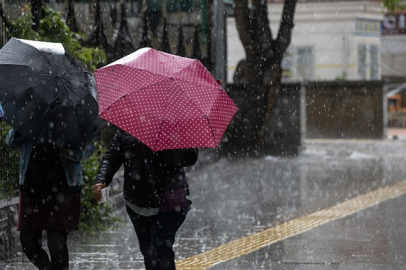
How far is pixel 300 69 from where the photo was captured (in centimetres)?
3912

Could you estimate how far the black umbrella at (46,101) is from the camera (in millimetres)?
5105

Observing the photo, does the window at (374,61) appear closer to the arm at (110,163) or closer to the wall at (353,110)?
the wall at (353,110)

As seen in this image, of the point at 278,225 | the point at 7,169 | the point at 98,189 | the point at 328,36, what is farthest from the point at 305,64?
the point at 98,189

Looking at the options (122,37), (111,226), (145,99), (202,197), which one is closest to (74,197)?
(145,99)

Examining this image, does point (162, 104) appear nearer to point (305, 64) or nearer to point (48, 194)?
point (48, 194)

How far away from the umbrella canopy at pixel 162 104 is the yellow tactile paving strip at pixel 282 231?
2.33 meters

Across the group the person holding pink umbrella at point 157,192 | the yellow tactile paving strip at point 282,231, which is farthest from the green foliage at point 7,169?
the person holding pink umbrella at point 157,192

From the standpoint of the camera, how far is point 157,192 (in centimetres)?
496

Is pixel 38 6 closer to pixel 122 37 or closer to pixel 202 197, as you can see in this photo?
pixel 202 197

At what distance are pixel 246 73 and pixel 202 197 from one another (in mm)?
6977

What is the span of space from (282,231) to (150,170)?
377 cm

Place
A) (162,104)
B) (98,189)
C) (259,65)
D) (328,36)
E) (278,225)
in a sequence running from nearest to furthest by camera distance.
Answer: (162,104) → (98,189) → (278,225) → (259,65) → (328,36)

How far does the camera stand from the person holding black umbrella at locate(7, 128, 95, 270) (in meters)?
5.30

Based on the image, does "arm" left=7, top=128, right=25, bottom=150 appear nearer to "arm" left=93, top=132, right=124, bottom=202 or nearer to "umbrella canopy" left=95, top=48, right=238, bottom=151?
"arm" left=93, top=132, right=124, bottom=202
